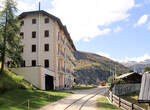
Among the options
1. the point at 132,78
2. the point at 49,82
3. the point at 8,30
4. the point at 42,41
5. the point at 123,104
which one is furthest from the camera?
the point at 132,78

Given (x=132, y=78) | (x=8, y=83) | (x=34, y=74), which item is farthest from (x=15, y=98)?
(x=132, y=78)

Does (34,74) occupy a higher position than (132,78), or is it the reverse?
(34,74)

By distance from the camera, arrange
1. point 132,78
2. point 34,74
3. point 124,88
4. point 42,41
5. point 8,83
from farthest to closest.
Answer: point 132,78 < point 42,41 < point 124,88 < point 34,74 < point 8,83

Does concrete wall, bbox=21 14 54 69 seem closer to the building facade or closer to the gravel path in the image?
the building facade

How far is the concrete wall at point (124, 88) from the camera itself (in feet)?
120

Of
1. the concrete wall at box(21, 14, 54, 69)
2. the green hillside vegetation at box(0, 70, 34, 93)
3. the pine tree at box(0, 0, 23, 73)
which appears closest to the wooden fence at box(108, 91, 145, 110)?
the green hillside vegetation at box(0, 70, 34, 93)

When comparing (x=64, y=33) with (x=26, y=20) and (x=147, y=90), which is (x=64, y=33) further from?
(x=147, y=90)

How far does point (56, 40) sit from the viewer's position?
42688 mm

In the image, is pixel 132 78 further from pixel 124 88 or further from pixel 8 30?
pixel 8 30

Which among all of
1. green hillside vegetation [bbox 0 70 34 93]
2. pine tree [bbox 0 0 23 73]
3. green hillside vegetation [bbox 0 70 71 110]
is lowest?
green hillside vegetation [bbox 0 70 71 110]

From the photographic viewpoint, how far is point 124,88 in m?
41.3

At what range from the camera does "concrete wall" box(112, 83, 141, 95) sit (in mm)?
36659

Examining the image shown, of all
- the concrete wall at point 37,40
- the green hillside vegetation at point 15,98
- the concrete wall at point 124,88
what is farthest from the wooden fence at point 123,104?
the concrete wall at point 37,40

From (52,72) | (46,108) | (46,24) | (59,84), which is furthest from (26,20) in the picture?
(46,108)
